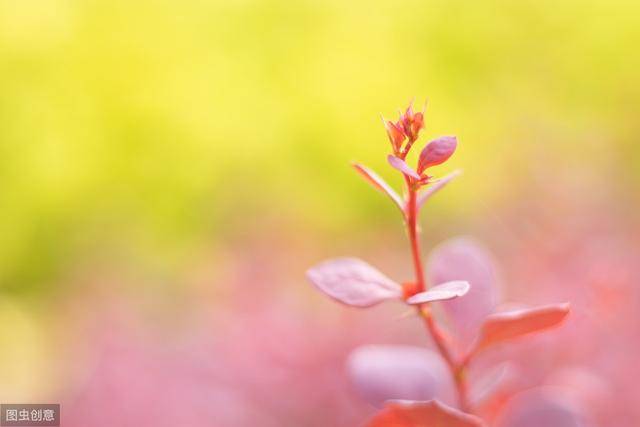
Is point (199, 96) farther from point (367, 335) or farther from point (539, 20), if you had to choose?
point (367, 335)

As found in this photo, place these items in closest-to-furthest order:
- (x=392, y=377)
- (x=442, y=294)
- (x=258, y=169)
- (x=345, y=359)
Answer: (x=442, y=294), (x=392, y=377), (x=345, y=359), (x=258, y=169)

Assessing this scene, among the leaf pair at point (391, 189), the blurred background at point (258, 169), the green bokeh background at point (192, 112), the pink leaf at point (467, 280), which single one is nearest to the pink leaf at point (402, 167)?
the leaf pair at point (391, 189)

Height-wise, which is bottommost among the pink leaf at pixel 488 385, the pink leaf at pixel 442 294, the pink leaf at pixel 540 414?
the pink leaf at pixel 540 414

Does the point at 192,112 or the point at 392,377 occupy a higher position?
the point at 192,112

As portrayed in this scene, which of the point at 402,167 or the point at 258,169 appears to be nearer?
the point at 402,167

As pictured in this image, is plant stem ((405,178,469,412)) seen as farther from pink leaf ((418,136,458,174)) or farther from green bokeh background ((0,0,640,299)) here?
green bokeh background ((0,0,640,299))

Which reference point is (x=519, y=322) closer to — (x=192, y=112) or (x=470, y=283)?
(x=470, y=283)

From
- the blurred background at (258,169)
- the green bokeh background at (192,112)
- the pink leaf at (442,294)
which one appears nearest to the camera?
the pink leaf at (442,294)

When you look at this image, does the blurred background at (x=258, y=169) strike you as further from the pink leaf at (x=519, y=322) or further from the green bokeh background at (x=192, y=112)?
the pink leaf at (x=519, y=322)

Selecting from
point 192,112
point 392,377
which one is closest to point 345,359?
point 392,377
